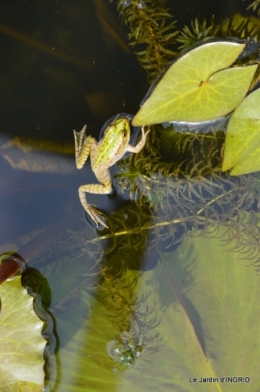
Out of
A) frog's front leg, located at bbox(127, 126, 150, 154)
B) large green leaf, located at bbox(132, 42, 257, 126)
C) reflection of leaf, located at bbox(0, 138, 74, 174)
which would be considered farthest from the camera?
reflection of leaf, located at bbox(0, 138, 74, 174)

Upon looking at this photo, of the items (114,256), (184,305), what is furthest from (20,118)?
(184,305)

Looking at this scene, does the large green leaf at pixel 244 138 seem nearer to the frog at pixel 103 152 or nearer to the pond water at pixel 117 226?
the pond water at pixel 117 226

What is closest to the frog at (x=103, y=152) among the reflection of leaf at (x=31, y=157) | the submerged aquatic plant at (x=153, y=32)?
the reflection of leaf at (x=31, y=157)

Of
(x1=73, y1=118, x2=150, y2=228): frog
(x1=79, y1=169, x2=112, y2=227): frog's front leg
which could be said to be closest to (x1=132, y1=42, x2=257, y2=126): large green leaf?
(x1=73, y1=118, x2=150, y2=228): frog

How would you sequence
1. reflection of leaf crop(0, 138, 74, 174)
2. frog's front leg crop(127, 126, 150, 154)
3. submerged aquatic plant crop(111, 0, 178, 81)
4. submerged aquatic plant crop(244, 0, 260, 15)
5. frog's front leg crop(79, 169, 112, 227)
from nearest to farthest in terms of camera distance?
submerged aquatic plant crop(244, 0, 260, 15), submerged aquatic plant crop(111, 0, 178, 81), frog's front leg crop(127, 126, 150, 154), frog's front leg crop(79, 169, 112, 227), reflection of leaf crop(0, 138, 74, 174)

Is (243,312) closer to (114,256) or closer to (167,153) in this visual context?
(114,256)

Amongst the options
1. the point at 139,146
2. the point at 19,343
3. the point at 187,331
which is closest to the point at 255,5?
the point at 139,146

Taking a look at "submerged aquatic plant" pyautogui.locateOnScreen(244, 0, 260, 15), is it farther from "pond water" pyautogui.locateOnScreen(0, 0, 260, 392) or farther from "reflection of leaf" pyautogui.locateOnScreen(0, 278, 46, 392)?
"reflection of leaf" pyautogui.locateOnScreen(0, 278, 46, 392)
